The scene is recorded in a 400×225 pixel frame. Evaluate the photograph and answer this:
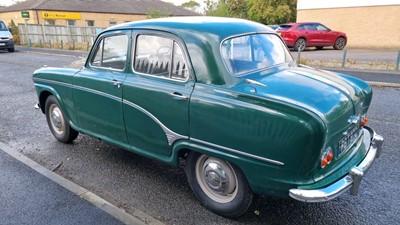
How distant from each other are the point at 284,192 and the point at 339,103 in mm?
869

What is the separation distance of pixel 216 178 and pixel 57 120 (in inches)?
118

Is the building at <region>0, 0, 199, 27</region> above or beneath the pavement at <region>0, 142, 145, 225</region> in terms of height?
above

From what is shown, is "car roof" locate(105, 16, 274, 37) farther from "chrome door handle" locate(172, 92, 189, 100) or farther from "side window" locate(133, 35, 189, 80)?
"chrome door handle" locate(172, 92, 189, 100)

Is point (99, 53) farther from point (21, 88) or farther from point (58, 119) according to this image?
point (21, 88)

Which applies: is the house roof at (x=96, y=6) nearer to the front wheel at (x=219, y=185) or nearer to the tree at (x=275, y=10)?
the tree at (x=275, y=10)

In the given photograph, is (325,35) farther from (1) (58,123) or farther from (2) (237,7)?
(2) (237,7)

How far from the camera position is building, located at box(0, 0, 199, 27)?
131 feet

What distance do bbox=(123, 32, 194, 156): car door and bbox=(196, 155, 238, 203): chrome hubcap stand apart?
0.33m

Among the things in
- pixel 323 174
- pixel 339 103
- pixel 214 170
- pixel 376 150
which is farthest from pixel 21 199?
pixel 376 150

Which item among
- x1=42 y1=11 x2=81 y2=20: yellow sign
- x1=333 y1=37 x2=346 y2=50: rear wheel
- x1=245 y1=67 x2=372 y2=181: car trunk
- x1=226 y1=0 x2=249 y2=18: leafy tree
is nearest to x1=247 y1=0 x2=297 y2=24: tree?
x1=226 y1=0 x2=249 y2=18: leafy tree

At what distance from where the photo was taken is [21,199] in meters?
3.41

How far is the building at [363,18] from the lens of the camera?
2244cm

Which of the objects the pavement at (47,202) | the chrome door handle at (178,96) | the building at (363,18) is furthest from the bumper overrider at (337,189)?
the building at (363,18)

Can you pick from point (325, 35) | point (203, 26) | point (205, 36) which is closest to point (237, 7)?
point (325, 35)
